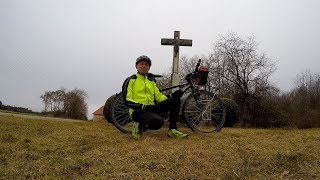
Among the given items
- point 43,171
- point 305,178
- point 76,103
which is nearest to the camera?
point 305,178

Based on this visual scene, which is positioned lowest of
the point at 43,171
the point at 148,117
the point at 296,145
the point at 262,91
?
the point at 43,171

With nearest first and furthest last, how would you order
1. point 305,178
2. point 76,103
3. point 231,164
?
point 305,178, point 231,164, point 76,103

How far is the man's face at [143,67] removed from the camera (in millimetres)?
5609

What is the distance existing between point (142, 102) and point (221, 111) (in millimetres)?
1835

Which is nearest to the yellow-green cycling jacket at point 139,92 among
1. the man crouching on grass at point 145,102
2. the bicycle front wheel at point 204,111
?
the man crouching on grass at point 145,102

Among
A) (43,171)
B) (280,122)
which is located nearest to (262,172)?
(43,171)

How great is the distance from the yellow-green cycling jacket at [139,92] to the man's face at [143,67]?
8 cm

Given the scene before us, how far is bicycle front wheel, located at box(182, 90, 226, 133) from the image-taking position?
6242 millimetres

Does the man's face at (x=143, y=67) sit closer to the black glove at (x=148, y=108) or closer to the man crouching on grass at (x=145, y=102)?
the man crouching on grass at (x=145, y=102)

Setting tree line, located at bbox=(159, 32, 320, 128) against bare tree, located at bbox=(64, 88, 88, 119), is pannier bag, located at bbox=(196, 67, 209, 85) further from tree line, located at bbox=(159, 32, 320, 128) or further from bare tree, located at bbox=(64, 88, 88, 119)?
bare tree, located at bbox=(64, 88, 88, 119)

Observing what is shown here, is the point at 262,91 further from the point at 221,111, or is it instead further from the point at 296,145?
the point at 296,145

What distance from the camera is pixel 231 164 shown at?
3.34 meters

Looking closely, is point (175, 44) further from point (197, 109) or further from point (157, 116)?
point (157, 116)

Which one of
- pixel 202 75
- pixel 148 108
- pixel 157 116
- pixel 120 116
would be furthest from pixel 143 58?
pixel 120 116
